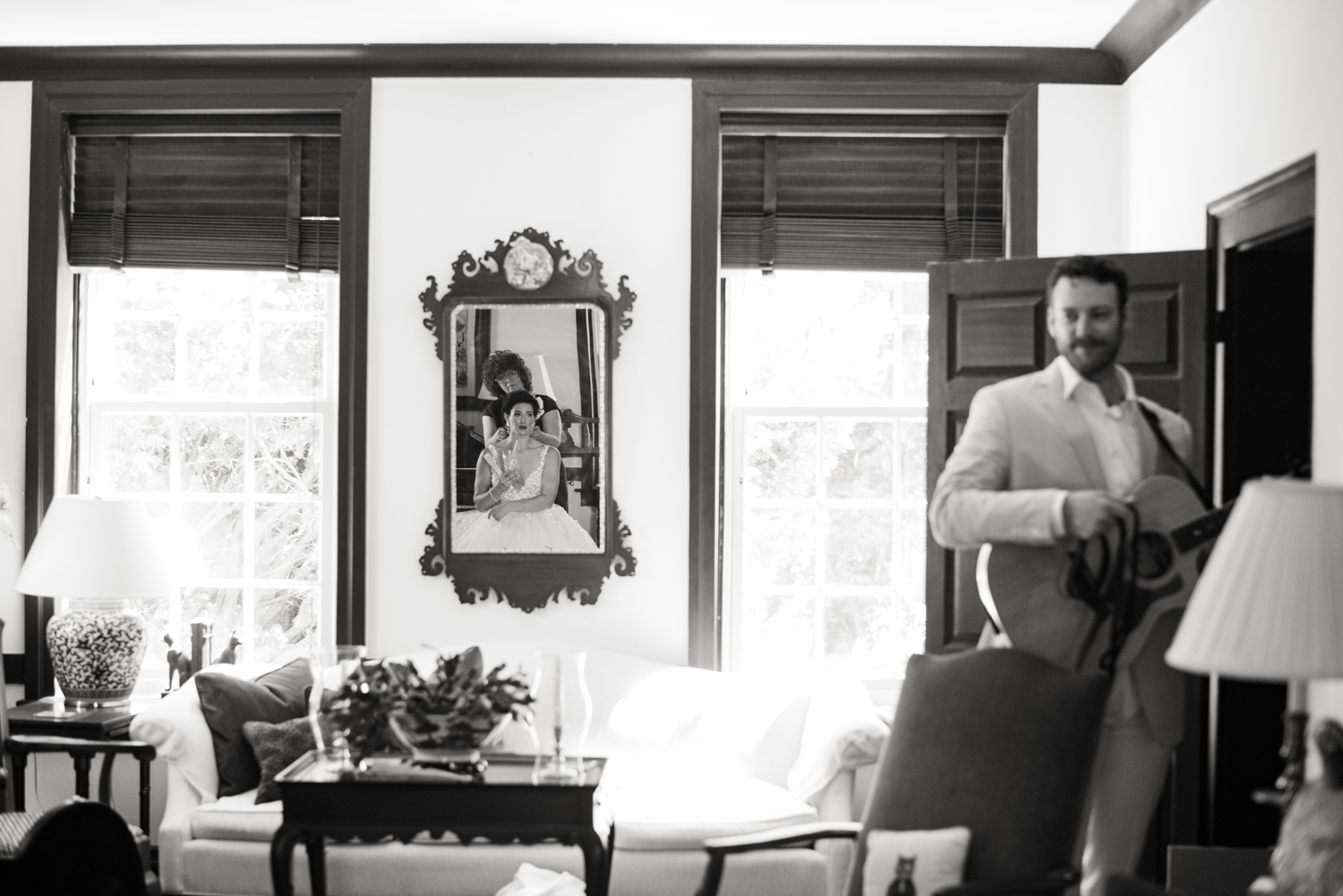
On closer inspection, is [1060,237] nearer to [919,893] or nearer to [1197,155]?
[1197,155]

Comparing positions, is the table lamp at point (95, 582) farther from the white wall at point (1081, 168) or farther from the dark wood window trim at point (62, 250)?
the white wall at point (1081, 168)

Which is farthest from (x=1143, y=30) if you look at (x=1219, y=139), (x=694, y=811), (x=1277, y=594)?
(x=694, y=811)

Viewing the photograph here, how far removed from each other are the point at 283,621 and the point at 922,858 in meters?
3.30

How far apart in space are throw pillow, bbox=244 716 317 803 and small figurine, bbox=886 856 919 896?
2306 millimetres

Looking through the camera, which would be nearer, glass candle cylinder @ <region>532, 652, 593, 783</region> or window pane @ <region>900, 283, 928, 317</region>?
glass candle cylinder @ <region>532, 652, 593, 783</region>

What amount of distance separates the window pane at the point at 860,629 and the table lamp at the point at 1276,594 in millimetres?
2920

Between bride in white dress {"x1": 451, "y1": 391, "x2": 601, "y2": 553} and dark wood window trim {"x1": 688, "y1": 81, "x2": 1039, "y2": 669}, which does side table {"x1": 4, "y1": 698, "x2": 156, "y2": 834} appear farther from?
dark wood window trim {"x1": 688, "y1": 81, "x2": 1039, "y2": 669}

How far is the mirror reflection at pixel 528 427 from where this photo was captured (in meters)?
5.04

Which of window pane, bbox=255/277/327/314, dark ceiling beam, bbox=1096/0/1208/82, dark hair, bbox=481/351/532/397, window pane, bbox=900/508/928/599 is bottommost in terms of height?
window pane, bbox=900/508/928/599

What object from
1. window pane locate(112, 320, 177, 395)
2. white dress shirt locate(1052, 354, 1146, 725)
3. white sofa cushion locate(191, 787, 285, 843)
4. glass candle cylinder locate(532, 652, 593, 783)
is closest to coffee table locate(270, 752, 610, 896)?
glass candle cylinder locate(532, 652, 593, 783)

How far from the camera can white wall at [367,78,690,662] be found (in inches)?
200

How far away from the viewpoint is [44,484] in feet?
16.8

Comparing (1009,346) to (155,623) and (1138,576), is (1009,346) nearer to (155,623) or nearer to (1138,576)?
(1138,576)

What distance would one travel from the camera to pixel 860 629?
17.1ft
